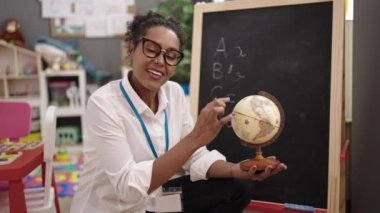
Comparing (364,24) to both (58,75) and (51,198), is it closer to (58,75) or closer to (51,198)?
(51,198)

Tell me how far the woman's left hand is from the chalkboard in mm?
471

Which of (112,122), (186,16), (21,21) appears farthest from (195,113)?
(21,21)

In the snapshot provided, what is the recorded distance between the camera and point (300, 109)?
1861mm

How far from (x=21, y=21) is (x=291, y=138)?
380 cm

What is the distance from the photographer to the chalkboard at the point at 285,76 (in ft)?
5.94

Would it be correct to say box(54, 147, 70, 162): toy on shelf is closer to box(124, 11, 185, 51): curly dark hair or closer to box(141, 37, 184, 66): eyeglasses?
box(124, 11, 185, 51): curly dark hair

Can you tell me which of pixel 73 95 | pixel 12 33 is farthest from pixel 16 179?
pixel 12 33

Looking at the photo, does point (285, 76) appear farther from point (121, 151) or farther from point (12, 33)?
point (12, 33)

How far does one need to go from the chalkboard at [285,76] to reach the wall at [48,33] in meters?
2.64

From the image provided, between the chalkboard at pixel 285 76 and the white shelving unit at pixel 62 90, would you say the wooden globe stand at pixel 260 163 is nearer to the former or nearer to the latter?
the chalkboard at pixel 285 76

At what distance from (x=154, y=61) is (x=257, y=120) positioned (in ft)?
1.52

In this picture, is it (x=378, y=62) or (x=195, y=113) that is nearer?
(x=378, y=62)

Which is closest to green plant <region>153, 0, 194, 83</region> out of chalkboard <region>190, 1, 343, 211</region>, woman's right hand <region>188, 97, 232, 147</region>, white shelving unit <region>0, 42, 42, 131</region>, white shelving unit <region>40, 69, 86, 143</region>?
white shelving unit <region>40, 69, 86, 143</region>

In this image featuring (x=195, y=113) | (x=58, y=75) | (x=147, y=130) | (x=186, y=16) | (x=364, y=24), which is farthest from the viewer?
(x=58, y=75)
